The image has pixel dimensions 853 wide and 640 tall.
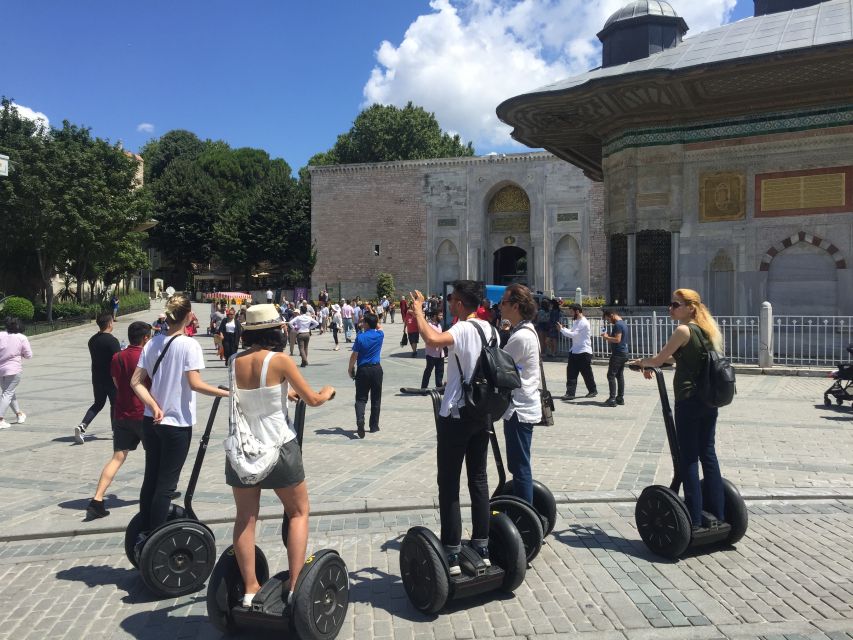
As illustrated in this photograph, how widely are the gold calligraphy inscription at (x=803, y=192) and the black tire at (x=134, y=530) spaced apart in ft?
58.3

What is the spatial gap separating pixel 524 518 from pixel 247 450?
193 centimetres

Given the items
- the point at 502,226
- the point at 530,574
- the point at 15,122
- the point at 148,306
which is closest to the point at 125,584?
the point at 530,574

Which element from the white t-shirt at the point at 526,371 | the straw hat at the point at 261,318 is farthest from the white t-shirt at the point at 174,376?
the white t-shirt at the point at 526,371

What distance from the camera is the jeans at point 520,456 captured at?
4641mm

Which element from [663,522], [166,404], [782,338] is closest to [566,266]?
[782,338]

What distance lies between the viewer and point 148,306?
40.2 metres

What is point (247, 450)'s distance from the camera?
3451mm

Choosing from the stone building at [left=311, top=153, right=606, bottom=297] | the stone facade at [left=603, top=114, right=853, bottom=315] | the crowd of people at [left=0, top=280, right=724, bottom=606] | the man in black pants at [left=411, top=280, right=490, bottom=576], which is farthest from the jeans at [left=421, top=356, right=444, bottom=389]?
the stone building at [left=311, top=153, right=606, bottom=297]

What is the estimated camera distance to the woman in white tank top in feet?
11.5

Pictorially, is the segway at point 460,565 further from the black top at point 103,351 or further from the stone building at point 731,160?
the stone building at point 731,160

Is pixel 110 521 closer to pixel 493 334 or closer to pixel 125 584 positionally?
pixel 125 584

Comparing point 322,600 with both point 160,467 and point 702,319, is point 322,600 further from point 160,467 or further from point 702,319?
point 702,319

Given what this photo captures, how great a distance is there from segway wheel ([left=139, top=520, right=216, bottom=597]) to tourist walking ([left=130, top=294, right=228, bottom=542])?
0.34m

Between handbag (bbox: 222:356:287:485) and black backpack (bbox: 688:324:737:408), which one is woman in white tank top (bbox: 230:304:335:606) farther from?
black backpack (bbox: 688:324:737:408)
